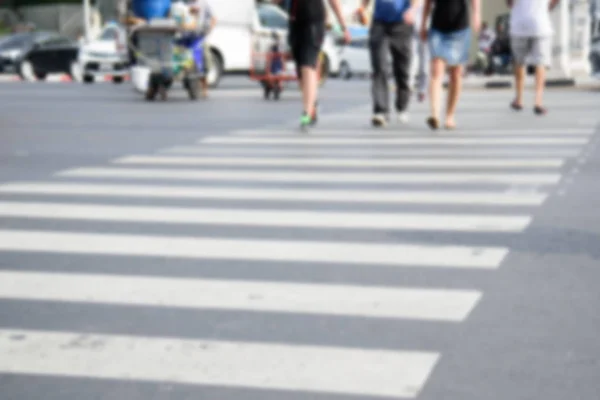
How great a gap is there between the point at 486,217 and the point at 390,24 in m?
6.58

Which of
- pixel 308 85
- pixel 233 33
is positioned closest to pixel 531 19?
pixel 308 85

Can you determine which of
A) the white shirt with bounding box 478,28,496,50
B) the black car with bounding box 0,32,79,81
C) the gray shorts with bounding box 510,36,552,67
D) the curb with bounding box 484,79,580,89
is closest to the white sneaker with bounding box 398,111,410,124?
the gray shorts with bounding box 510,36,552,67

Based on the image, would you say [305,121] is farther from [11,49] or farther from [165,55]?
[11,49]

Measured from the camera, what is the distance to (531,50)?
608 inches

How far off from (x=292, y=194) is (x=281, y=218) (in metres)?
1.04

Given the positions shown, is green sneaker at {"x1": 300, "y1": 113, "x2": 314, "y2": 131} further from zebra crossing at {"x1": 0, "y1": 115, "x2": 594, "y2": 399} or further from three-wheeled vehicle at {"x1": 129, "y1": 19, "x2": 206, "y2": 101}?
three-wheeled vehicle at {"x1": 129, "y1": 19, "x2": 206, "y2": 101}

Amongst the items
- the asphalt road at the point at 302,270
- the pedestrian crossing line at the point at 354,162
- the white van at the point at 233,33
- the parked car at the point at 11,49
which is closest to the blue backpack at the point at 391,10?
the asphalt road at the point at 302,270

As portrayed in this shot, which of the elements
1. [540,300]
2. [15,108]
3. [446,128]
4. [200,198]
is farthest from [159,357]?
[15,108]

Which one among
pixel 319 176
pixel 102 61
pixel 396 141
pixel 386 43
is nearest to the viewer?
pixel 319 176

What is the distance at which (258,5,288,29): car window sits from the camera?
31469 millimetres

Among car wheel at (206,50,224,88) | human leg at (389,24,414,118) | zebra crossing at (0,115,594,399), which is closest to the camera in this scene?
zebra crossing at (0,115,594,399)

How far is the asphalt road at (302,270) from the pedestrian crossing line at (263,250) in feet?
0.05

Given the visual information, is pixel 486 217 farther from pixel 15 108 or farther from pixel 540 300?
pixel 15 108

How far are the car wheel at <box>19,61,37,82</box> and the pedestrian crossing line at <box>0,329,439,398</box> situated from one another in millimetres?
34450
